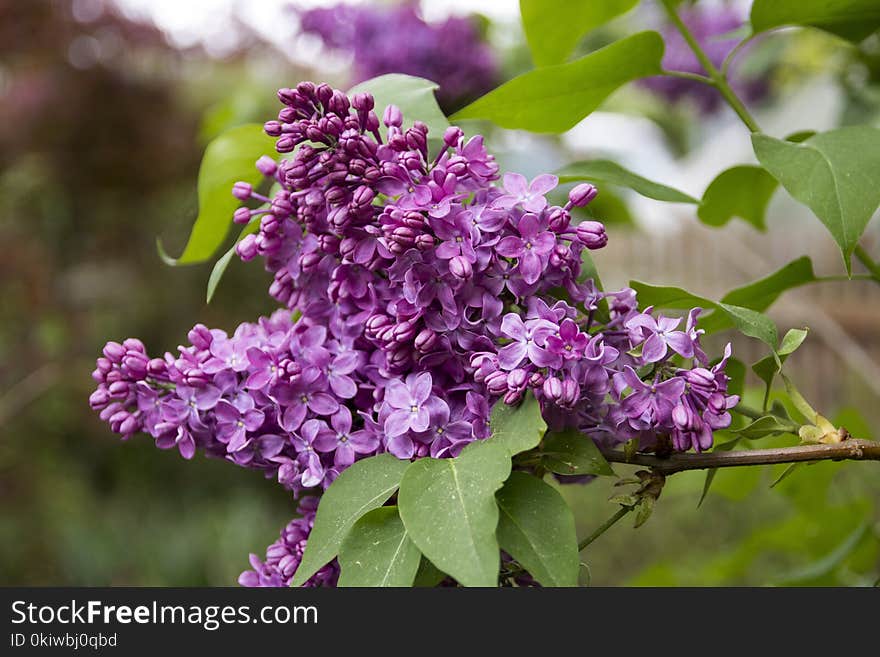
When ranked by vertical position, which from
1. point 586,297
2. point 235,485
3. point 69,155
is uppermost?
point 586,297

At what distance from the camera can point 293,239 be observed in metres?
0.45

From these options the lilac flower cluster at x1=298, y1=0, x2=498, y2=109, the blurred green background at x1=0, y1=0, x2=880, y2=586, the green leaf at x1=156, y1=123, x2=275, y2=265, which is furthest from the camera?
the blurred green background at x1=0, y1=0, x2=880, y2=586

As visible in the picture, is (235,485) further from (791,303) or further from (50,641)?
(50,641)

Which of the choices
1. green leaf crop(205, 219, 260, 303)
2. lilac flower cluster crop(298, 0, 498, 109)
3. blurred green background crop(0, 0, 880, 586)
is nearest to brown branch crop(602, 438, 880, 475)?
green leaf crop(205, 219, 260, 303)

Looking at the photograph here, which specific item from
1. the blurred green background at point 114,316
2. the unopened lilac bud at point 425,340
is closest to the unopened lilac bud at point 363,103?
the unopened lilac bud at point 425,340

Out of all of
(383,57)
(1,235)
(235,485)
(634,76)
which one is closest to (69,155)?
(1,235)

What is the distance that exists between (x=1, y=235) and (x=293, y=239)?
9.81ft

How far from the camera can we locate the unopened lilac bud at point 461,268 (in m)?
0.38

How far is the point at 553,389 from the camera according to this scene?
1.20 ft

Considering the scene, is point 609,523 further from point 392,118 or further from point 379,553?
point 392,118

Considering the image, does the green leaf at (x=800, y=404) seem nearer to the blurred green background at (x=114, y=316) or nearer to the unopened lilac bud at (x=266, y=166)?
the unopened lilac bud at (x=266, y=166)

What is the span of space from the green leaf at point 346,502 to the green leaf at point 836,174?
24 centimetres

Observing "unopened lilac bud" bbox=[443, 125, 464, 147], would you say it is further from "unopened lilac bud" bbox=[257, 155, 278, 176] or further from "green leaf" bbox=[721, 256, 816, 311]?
"green leaf" bbox=[721, 256, 816, 311]

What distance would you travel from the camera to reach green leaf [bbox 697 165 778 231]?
628mm
